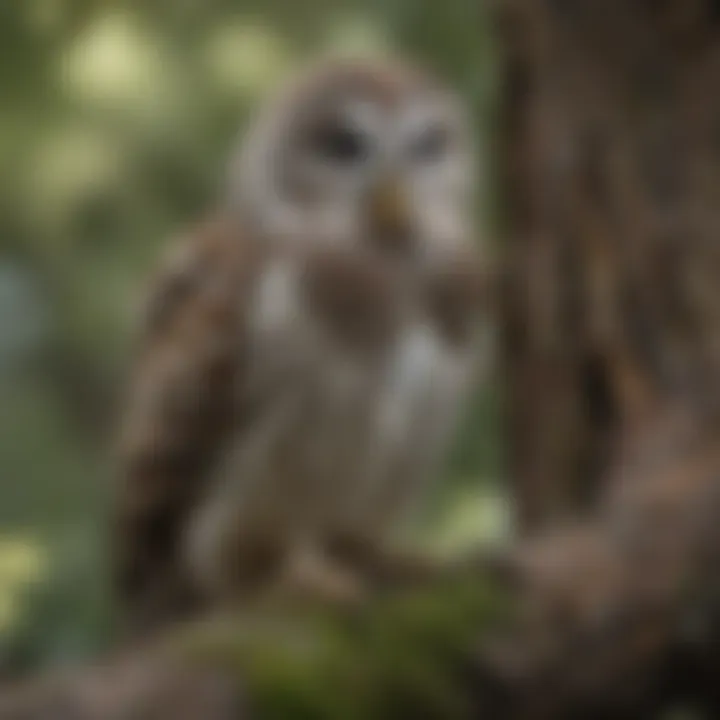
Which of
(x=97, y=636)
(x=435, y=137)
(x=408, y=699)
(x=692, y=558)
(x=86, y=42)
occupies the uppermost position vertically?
(x=86, y=42)

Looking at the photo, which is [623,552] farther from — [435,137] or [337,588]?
[435,137]

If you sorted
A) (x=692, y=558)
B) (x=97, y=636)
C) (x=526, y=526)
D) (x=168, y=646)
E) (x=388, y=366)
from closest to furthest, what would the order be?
(x=168, y=646), (x=692, y=558), (x=388, y=366), (x=97, y=636), (x=526, y=526)

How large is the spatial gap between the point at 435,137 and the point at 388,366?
35 centimetres

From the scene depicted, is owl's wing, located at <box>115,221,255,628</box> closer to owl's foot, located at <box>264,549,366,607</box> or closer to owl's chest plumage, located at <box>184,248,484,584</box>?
owl's chest plumage, located at <box>184,248,484,584</box>

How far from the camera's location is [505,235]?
239 cm

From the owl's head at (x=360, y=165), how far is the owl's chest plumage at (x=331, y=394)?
9 cm

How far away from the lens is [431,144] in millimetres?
2225

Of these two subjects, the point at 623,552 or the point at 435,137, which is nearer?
the point at 623,552

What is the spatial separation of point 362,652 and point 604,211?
839mm

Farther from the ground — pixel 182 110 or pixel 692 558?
pixel 182 110

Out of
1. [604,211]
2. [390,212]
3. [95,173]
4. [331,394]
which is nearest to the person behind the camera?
[331,394]

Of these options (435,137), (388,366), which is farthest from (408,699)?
(435,137)

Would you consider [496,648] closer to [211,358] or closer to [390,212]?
[211,358]

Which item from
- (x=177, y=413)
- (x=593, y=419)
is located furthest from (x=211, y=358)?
(x=593, y=419)
